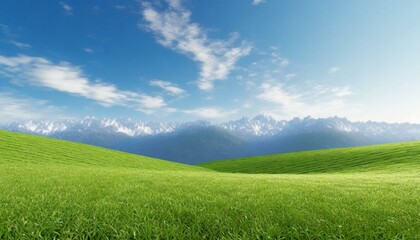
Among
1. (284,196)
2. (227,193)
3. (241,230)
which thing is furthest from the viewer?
(227,193)

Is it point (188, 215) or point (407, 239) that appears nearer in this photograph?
point (407, 239)

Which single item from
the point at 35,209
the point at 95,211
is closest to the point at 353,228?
the point at 95,211

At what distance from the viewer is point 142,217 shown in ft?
27.1

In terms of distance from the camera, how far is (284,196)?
37.9 ft

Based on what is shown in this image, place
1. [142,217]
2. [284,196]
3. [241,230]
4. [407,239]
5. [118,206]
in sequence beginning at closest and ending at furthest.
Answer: [407,239] → [241,230] → [142,217] → [118,206] → [284,196]

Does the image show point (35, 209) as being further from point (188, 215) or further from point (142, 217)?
point (188, 215)

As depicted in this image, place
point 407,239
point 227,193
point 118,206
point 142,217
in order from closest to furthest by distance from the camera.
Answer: point 407,239 → point 142,217 → point 118,206 → point 227,193

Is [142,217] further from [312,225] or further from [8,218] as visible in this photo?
[312,225]

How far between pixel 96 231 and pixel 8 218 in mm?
2642

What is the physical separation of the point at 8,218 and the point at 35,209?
3.48 feet

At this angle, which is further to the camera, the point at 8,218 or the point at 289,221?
the point at 289,221

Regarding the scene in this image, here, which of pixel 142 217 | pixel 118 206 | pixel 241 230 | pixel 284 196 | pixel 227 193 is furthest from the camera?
pixel 227 193

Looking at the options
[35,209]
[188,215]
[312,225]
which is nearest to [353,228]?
[312,225]

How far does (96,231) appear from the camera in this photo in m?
7.32
